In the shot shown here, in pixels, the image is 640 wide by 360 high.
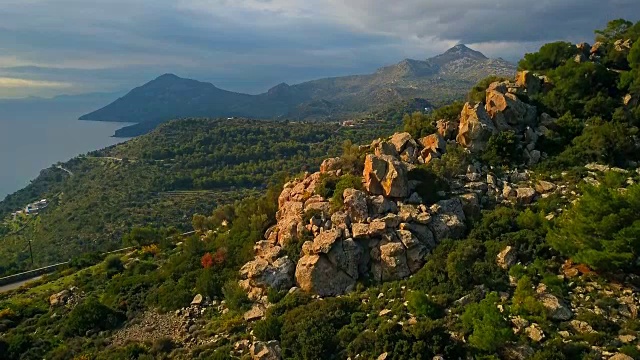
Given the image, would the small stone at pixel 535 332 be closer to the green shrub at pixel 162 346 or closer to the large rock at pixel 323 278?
the large rock at pixel 323 278

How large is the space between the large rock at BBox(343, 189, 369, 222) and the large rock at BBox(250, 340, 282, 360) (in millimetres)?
9336

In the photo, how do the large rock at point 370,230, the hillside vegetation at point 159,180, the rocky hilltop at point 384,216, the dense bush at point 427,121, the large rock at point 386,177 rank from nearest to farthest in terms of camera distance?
the rocky hilltop at point 384,216 → the large rock at point 370,230 → the large rock at point 386,177 → the dense bush at point 427,121 → the hillside vegetation at point 159,180

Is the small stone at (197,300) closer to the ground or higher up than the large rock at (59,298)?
higher up

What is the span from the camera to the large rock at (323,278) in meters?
26.4

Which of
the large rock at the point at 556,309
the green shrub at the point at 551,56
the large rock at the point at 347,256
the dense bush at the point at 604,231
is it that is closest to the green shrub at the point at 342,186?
the large rock at the point at 347,256

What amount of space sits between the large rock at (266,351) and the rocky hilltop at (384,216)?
502 cm

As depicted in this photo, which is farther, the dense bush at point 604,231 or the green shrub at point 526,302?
the dense bush at point 604,231

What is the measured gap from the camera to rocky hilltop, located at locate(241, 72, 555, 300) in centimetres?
2678

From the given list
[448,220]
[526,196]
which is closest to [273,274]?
[448,220]

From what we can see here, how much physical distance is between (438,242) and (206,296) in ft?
45.9

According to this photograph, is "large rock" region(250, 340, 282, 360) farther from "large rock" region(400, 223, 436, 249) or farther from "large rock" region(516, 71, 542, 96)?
"large rock" region(516, 71, 542, 96)

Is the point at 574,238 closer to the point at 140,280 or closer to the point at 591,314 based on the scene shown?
the point at 591,314

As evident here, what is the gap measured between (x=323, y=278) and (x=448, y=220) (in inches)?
312

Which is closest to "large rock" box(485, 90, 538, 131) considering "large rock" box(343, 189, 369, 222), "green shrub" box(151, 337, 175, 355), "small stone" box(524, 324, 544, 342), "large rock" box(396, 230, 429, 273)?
Result: "large rock" box(343, 189, 369, 222)
